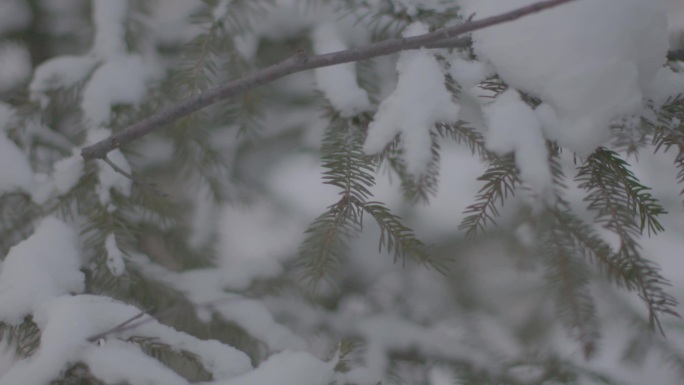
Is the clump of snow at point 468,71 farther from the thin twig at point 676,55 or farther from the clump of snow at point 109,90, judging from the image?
the clump of snow at point 109,90

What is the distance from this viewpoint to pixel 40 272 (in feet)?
2.45

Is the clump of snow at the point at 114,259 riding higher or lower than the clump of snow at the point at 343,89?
lower

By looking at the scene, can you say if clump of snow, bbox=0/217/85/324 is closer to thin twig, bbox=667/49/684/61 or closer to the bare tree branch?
the bare tree branch

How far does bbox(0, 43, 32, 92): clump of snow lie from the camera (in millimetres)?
1096

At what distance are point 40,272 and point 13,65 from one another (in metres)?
0.62

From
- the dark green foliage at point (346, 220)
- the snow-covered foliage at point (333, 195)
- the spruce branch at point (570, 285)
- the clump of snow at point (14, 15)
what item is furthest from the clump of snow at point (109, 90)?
the spruce branch at point (570, 285)

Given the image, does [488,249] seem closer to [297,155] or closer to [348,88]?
[297,155]

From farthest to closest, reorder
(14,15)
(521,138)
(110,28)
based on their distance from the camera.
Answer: (14,15)
(110,28)
(521,138)

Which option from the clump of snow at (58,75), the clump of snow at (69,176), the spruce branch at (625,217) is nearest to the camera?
the spruce branch at (625,217)

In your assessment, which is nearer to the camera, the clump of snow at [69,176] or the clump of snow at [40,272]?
the clump of snow at [40,272]

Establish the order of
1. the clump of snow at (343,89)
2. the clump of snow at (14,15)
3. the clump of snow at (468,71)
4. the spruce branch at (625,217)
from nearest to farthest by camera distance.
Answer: the spruce branch at (625,217) → the clump of snow at (468,71) → the clump of snow at (343,89) → the clump of snow at (14,15)

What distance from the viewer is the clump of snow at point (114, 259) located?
84 cm

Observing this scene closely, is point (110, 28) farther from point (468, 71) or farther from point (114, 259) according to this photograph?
point (468, 71)

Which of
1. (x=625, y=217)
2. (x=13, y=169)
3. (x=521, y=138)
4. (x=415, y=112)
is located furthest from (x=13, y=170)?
(x=625, y=217)
